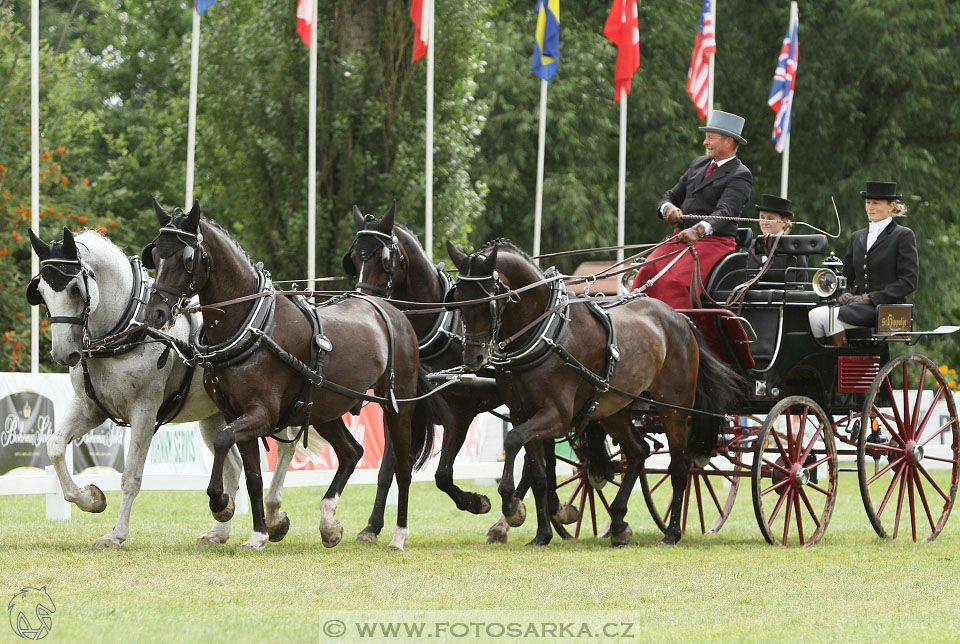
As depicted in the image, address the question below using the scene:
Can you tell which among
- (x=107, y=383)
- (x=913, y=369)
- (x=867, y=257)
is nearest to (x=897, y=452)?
(x=867, y=257)

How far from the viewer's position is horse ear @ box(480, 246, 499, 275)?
915 centimetres

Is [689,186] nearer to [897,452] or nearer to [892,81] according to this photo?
[897,452]

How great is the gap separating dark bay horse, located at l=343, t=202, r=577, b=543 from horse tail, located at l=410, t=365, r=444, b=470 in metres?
0.03

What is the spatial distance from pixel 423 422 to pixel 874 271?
373 cm

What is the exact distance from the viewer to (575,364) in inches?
377

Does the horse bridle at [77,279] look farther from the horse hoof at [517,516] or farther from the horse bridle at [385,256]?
the horse hoof at [517,516]

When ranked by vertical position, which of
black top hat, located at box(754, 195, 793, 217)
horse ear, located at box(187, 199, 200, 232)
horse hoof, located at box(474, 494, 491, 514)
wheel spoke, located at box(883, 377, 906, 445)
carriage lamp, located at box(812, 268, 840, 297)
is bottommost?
horse hoof, located at box(474, 494, 491, 514)

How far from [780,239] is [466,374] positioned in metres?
2.61

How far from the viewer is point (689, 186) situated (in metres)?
11.1

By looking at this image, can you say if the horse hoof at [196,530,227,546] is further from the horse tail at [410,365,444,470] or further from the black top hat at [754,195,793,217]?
the black top hat at [754,195,793,217]

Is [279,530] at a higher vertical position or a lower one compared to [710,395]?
lower

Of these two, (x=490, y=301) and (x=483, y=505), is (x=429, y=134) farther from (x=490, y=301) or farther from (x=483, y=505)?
(x=490, y=301)

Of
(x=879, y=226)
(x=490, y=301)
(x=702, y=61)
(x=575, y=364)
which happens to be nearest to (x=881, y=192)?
(x=879, y=226)

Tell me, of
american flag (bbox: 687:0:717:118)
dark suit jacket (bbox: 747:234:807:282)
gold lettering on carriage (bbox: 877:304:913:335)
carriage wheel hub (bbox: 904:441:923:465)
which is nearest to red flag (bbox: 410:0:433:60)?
american flag (bbox: 687:0:717:118)
